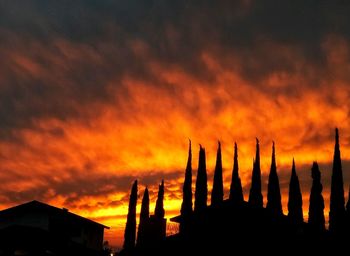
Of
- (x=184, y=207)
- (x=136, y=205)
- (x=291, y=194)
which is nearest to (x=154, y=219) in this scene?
(x=136, y=205)

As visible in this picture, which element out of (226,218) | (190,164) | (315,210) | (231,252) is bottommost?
(231,252)

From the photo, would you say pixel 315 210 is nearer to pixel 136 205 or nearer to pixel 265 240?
pixel 265 240

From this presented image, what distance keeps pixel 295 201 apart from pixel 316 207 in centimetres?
377

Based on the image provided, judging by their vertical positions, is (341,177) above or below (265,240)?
above

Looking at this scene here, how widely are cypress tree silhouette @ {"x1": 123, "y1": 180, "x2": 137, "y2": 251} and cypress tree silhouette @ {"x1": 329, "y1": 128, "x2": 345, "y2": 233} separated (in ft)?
99.9

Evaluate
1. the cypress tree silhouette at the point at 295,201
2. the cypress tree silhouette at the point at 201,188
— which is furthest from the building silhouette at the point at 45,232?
the cypress tree silhouette at the point at 295,201

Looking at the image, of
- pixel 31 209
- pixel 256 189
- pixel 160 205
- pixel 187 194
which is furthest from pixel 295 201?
pixel 31 209

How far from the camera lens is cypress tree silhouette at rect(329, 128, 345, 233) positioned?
49250 millimetres

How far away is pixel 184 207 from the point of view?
2436 inches

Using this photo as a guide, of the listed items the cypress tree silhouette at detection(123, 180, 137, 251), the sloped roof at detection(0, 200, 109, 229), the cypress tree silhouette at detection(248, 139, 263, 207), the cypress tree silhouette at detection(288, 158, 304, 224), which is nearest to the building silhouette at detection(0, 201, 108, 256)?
the sloped roof at detection(0, 200, 109, 229)

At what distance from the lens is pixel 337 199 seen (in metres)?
50.6

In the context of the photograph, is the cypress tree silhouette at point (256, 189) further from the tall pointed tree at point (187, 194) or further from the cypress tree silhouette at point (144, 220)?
the cypress tree silhouette at point (144, 220)

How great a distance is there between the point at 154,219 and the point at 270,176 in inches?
793

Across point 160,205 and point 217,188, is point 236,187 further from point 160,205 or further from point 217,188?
point 160,205
